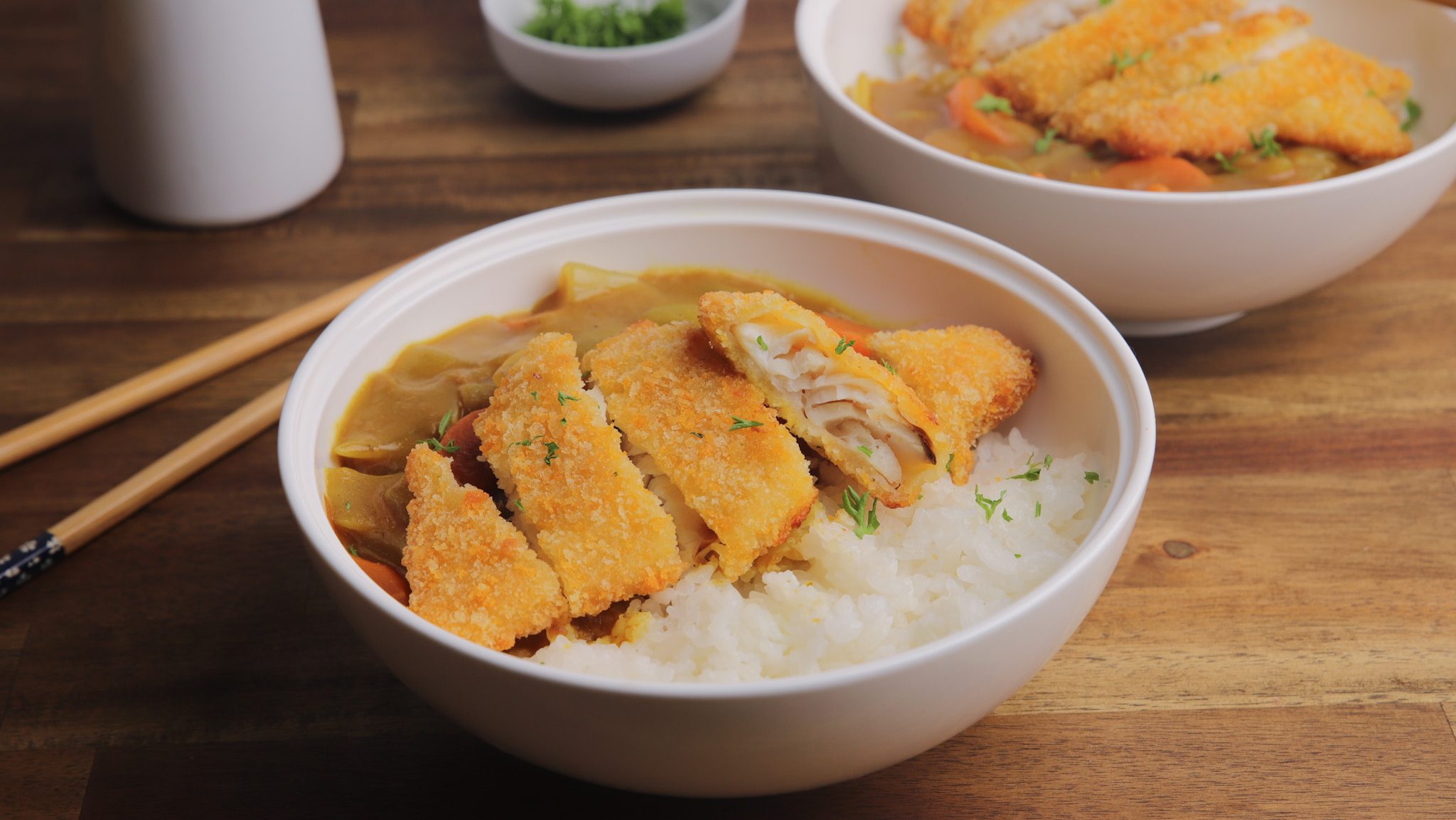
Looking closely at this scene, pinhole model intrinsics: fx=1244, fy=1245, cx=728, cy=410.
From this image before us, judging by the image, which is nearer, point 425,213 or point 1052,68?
point 1052,68

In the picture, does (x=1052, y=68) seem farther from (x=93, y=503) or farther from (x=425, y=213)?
(x=93, y=503)

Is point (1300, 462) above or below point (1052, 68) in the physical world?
below

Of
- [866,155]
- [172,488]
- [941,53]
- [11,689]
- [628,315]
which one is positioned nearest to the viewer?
[11,689]

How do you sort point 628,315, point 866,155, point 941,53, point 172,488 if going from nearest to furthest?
point 628,315, point 172,488, point 866,155, point 941,53

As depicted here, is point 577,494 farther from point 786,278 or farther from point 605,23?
point 605,23

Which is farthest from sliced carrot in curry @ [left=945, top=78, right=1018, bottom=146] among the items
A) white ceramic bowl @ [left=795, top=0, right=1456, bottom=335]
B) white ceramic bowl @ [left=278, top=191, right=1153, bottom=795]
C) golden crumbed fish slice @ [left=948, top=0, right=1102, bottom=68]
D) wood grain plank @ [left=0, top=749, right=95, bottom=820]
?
→ wood grain plank @ [left=0, top=749, right=95, bottom=820]

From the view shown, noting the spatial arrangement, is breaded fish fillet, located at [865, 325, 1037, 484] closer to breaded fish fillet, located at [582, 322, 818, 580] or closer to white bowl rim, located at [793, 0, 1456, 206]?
breaded fish fillet, located at [582, 322, 818, 580]

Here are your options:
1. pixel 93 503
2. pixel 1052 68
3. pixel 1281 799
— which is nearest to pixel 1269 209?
pixel 1052 68
